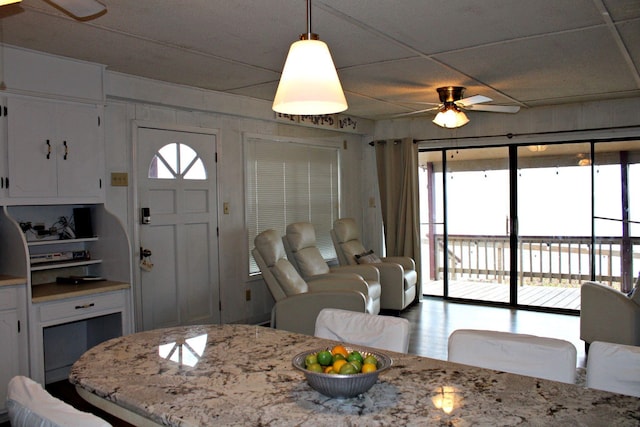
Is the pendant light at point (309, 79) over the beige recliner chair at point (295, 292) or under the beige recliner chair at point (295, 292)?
over

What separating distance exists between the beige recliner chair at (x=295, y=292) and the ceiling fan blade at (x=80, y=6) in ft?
9.20

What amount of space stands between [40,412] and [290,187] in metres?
5.00

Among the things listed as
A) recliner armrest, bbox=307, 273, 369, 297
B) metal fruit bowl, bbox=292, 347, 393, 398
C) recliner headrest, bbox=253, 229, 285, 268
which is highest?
recliner headrest, bbox=253, 229, 285, 268

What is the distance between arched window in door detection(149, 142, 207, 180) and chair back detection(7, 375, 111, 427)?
3.40 metres

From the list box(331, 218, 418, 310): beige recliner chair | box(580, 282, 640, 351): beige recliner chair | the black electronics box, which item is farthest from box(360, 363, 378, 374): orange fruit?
box(331, 218, 418, 310): beige recliner chair

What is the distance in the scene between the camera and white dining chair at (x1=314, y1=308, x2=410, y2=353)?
A: 86.4 inches

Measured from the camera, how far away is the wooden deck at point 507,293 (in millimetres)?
6379

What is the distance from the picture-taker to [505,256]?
673 centimetres

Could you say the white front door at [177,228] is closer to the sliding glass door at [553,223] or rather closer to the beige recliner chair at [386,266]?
the beige recliner chair at [386,266]

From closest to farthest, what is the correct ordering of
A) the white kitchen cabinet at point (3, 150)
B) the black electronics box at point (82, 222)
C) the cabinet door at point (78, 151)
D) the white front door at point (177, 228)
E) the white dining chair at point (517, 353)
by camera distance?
the white dining chair at point (517, 353) → the white kitchen cabinet at point (3, 150) → the cabinet door at point (78, 151) → the black electronics box at point (82, 222) → the white front door at point (177, 228)

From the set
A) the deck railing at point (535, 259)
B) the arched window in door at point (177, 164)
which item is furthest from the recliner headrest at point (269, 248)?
the deck railing at point (535, 259)

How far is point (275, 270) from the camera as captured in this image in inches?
185

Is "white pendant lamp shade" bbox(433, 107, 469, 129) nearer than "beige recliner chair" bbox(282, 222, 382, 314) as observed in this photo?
Yes

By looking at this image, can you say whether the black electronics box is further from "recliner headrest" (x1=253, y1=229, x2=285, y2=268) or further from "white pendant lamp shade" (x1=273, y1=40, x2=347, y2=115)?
"white pendant lamp shade" (x1=273, y1=40, x2=347, y2=115)
